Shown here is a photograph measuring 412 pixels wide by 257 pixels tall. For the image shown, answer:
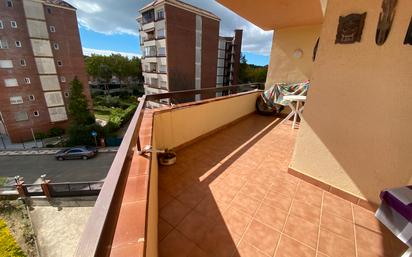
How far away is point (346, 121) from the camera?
1661mm

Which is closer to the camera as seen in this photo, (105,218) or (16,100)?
(105,218)

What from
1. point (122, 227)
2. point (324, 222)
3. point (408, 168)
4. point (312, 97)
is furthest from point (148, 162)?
point (408, 168)

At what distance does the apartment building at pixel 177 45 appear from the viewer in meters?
12.8

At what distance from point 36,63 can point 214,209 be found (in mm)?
17285

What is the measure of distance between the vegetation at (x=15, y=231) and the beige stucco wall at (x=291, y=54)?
8.63 m

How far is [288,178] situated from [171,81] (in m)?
13.4

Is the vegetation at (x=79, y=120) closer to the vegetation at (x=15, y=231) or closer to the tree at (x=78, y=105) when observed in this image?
the tree at (x=78, y=105)

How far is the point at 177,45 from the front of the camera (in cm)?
1362

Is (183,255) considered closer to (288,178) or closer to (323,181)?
(288,178)

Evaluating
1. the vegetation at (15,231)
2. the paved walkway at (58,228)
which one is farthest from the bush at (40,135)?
the paved walkway at (58,228)

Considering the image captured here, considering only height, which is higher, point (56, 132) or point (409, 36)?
point (409, 36)

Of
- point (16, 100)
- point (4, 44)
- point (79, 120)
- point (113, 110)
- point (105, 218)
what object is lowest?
point (113, 110)

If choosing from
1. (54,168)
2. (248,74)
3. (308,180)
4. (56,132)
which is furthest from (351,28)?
(248,74)

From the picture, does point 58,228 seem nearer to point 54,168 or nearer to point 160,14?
point 54,168
